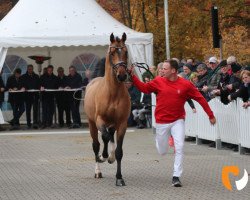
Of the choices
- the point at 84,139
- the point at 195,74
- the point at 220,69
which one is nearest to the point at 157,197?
the point at 220,69

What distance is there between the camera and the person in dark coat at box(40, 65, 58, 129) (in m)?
30.5

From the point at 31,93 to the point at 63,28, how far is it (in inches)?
99.1

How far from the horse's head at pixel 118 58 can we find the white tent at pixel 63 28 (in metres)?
15.6

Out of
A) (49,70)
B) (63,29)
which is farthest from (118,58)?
(49,70)

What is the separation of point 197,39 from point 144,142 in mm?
18987

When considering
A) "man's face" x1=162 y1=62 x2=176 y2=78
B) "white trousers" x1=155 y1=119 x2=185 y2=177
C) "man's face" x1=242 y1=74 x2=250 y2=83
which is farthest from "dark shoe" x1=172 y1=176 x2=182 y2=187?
"man's face" x1=242 y1=74 x2=250 y2=83

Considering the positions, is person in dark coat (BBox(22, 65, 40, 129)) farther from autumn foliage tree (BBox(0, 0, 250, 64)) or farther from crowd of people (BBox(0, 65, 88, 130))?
autumn foliage tree (BBox(0, 0, 250, 64))

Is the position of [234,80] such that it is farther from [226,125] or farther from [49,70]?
[49,70]

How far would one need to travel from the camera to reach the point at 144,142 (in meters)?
23.3

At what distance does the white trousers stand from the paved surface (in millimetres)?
372

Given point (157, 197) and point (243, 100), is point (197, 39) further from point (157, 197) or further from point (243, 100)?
point (157, 197)

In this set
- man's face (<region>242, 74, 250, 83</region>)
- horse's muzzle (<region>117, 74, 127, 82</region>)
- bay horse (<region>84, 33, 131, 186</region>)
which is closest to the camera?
horse's muzzle (<region>117, 74, 127, 82</region>)

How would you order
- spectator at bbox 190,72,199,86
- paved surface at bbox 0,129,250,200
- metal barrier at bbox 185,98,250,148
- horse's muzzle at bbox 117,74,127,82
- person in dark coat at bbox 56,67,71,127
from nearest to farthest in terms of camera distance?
paved surface at bbox 0,129,250,200, horse's muzzle at bbox 117,74,127,82, metal barrier at bbox 185,98,250,148, spectator at bbox 190,72,199,86, person in dark coat at bbox 56,67,71,127

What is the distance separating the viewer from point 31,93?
3078 cm
